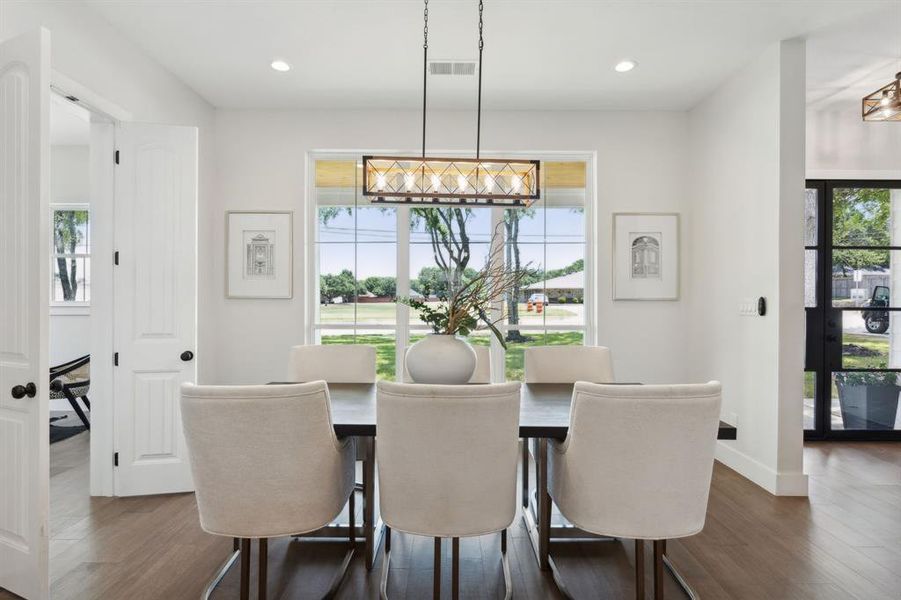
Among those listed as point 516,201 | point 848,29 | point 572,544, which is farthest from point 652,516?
point 848,29

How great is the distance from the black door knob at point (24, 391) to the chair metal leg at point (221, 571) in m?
1.02

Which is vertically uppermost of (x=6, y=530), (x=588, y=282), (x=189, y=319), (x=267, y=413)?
(x=588, y=282)

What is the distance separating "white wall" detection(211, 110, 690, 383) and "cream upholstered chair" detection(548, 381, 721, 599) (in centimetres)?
258

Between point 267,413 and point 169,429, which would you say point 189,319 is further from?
point 267,413

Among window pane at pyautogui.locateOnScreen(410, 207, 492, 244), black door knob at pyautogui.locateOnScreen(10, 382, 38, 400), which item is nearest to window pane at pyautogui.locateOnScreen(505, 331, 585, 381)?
window pane at pyautogui.locateOnScreen(410, 207, 492, 244)

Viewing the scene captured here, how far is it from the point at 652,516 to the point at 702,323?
2.73 metres

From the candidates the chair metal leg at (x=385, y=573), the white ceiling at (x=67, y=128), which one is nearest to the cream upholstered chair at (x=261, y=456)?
the chair metal leg at (x=385, y=573)

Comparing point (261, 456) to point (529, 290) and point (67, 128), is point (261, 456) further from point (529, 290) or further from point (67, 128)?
A: point (67, 128)

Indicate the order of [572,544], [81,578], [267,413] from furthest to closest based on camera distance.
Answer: [572,544], [81,578], [267,413]

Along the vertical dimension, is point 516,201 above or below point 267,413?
above

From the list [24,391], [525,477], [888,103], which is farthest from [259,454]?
[888,103]

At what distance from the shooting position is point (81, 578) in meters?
2.22

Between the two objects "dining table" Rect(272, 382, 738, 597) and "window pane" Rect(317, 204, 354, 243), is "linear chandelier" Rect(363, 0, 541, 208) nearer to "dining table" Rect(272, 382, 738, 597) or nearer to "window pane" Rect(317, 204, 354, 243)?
"dining table" Rect(272, 382, 738, 597)

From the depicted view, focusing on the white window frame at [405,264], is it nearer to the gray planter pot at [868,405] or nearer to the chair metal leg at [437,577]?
the gray planter pot at [868,405]
